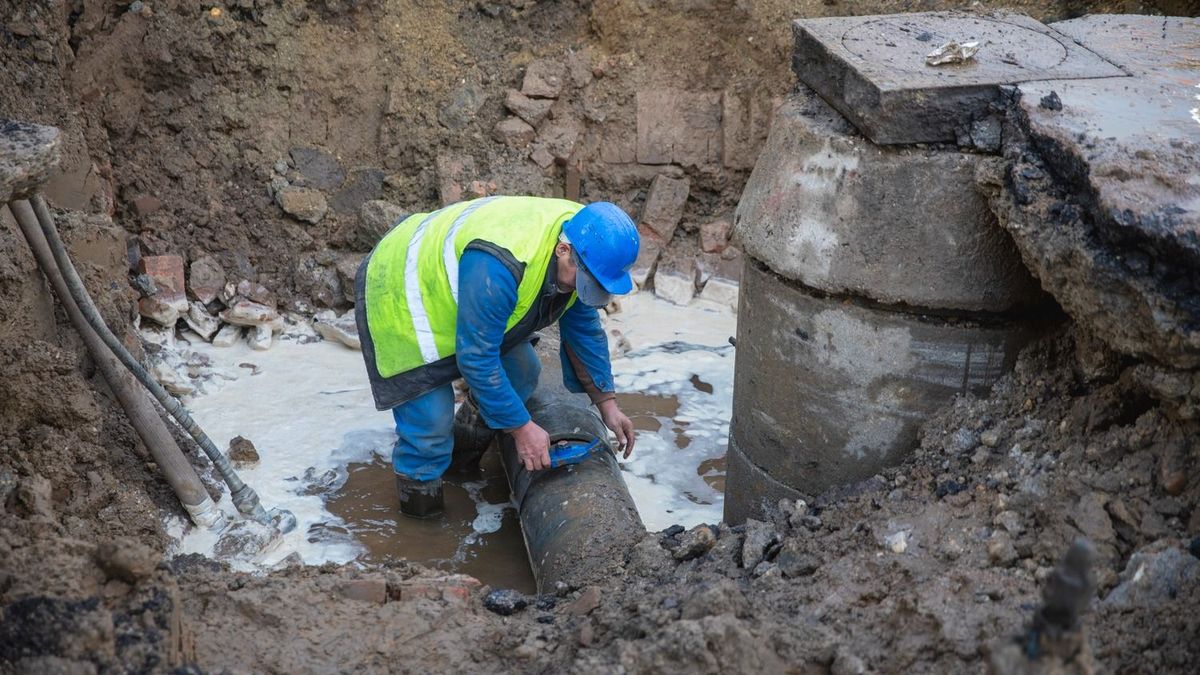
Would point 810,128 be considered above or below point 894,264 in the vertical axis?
above

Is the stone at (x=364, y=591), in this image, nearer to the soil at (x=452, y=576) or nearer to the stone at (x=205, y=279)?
the soil at (x=452, y=576)

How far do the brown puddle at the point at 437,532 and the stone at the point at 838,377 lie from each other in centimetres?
108

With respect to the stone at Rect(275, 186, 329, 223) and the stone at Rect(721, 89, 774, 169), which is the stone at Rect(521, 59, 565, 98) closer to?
the stone at Rect(721, 89, 774, 169)

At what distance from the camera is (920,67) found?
330 cm

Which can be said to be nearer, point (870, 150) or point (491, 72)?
point (870, 150)

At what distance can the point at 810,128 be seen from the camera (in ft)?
11.0

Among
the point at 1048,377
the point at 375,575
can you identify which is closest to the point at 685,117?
the point at 1048,377

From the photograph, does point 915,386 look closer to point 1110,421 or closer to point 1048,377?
point 1048,377

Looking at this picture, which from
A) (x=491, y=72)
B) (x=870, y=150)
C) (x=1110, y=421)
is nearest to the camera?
(x=1110, y=421)

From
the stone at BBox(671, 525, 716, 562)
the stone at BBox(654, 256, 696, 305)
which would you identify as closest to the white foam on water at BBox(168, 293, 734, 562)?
the stone at BBox(654, 256, 696, 305)

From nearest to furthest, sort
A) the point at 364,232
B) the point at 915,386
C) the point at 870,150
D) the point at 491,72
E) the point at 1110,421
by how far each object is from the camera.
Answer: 1. the point at 1110,421
2. the point at 870,150
3. the point at 915,386
4. the point at 364,232
5. the point at 491,72

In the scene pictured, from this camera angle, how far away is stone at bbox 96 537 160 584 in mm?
2334

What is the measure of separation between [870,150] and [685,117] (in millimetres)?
3819

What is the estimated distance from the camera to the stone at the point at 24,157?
2879mm
